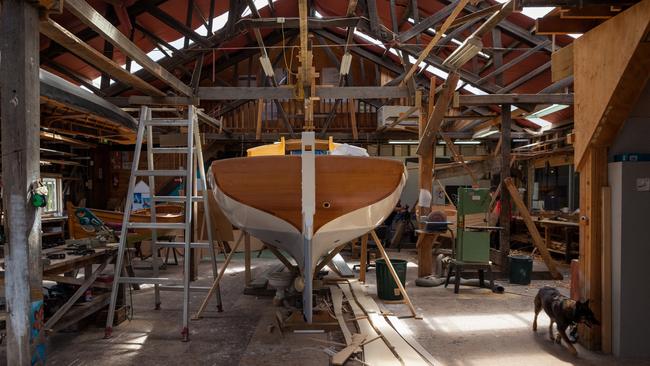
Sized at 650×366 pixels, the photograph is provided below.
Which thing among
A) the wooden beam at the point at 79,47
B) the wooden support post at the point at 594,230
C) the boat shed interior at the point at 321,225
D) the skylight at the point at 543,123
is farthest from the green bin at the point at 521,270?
the wooden beam at the point at 79,47

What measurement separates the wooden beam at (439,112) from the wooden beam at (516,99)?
1.05 meters

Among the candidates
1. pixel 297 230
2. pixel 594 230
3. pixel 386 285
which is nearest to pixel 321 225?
pixel 297 230

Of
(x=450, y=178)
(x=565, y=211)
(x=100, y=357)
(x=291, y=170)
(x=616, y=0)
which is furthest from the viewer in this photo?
(x=450, y=178)

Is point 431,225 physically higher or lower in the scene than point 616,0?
lower

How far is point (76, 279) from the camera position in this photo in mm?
3609

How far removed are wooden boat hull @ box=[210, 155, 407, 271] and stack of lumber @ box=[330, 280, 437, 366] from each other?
0.73 m

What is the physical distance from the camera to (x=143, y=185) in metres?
10.4

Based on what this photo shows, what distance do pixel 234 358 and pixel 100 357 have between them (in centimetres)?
100

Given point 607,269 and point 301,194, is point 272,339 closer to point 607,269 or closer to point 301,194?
point 301,194

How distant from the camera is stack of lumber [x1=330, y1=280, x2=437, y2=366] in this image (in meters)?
2.98

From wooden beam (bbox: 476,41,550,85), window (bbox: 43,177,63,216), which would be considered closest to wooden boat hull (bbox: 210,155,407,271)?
wooden beam (bbox: 476,41,550,85)

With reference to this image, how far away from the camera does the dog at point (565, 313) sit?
3.25 meters

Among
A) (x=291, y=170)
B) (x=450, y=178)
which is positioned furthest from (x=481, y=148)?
(x=291, y=170)

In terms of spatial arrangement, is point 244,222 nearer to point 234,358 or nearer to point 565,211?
point 234,358
